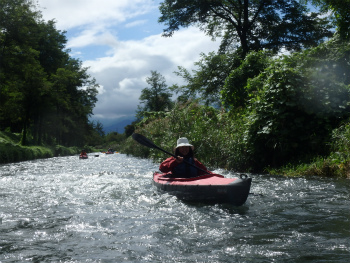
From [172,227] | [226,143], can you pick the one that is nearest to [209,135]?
[226,143]

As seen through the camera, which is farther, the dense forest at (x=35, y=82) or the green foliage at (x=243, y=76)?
the dense forest at (x=35, y=82)

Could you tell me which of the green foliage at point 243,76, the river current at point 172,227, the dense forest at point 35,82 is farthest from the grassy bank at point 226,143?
the dense forest at point 35,82

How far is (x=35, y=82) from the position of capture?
31.7 metres

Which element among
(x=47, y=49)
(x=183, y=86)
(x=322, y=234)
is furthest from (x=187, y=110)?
(x=47, y=49)

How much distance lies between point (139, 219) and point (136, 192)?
2771 mm

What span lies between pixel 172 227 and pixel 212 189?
149cm

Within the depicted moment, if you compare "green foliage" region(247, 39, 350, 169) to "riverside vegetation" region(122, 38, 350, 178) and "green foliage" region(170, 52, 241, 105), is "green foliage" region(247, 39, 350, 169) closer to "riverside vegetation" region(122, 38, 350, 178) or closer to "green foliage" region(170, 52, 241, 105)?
"riverside vegetation" region(122, 38, 350, 178)

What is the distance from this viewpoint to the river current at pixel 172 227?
146 inches

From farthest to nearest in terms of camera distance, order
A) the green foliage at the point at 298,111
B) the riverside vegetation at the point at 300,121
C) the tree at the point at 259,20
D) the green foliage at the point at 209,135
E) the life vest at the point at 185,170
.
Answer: the tree at the point at 259,20 < the green foliage at the point at 209,135 < the green foliage at the point at 298,111 < the riverside vegetation at the point at 300,121 < the life vest at the point at 185,170

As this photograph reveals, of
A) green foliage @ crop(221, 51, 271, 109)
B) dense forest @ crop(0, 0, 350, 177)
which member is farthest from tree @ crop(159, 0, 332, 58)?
green foliage @ crop(221, 51, 271, 109)

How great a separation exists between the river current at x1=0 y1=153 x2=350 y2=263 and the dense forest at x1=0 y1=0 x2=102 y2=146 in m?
19.9

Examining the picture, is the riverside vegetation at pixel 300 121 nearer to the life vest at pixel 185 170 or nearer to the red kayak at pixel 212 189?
the life vest at pixel 185 170

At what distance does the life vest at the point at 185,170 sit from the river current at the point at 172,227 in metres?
0.75

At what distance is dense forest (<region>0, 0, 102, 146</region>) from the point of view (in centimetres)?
2456
